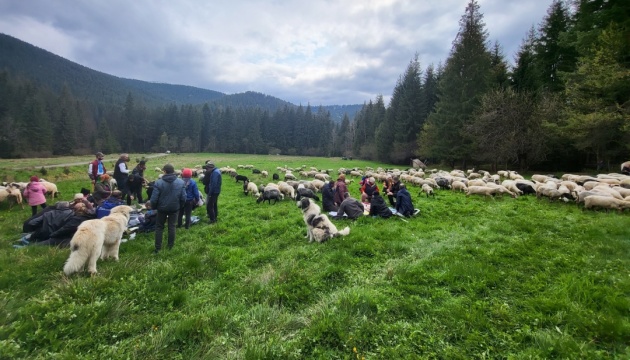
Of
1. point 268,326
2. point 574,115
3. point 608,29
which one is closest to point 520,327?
point 268,326

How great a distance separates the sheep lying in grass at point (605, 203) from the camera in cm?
962

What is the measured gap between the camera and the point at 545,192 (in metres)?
12.2

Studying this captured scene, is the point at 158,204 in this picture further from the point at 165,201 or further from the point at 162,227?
the point at 162,227

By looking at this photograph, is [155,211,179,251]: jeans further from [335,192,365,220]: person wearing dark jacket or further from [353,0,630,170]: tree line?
[353,0,630,170]: tree line

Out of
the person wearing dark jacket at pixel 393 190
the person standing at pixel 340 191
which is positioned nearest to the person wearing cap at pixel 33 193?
the person standing at pixel 340 191

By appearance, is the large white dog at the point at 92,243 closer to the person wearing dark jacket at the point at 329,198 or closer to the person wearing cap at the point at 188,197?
the person wearing cap at the point at 188,197

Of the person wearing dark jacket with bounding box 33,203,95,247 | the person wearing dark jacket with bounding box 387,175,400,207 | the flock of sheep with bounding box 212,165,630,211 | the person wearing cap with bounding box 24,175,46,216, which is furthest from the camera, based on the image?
the person wearing dark jacket with bounding box 387,175,400,207

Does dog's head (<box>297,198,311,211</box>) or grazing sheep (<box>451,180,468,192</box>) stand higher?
grazing sheep (<box>451,180,468,192</box>)

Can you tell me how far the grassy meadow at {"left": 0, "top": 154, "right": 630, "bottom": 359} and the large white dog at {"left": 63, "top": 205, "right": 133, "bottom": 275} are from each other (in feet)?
1.30

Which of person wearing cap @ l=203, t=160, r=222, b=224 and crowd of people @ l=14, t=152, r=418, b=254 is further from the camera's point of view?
person wearing cap @ l=203, t=160, r=222, b=224

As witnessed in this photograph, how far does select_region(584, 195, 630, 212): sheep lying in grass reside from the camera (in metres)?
9.62

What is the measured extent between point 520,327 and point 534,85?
104 feet

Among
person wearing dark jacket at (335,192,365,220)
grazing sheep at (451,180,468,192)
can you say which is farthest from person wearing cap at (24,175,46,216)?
grazing sheep at (451,180,468,192)

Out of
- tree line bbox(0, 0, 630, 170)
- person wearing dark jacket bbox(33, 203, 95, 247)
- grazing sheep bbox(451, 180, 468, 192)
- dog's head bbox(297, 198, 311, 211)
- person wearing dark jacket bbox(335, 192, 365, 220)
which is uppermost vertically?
tree line bbox(0, 0, 630, 170)
